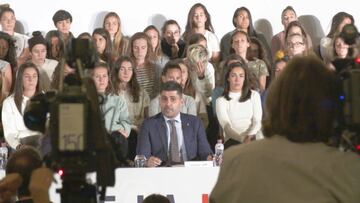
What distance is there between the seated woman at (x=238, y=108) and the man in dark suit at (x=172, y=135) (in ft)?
2.15

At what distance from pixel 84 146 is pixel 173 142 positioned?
237 inches

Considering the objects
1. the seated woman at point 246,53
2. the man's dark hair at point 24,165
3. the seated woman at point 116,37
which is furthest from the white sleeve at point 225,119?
the man's dark hair at point 24,165

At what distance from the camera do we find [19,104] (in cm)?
991

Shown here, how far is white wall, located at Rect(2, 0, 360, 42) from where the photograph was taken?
14.0 meters

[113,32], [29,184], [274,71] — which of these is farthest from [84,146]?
[113,32]

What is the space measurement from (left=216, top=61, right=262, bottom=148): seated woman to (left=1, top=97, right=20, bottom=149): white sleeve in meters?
2.21

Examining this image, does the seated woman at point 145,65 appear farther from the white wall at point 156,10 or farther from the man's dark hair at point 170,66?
the white wall at point 156,10

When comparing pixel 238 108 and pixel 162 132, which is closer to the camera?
pixel 162 132

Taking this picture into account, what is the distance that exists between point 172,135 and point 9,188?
5751 millimetres

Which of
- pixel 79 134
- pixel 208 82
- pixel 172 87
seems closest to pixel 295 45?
pixel 208 82

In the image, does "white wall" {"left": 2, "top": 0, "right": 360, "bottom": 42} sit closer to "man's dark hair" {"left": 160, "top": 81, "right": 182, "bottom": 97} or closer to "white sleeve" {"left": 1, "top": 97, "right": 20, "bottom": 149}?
"white sleeve" {"left": 1, "top": 97, "right": 20, "bottom": 149}

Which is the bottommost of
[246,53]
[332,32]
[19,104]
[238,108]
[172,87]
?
[238,108]

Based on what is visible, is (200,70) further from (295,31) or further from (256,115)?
(295,31)

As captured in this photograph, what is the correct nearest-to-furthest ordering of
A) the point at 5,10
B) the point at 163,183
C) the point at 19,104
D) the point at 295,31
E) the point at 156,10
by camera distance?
the point at 163,183
the point at 19,104
the point at 295,31
the point at 5,10
the point at 156,10
